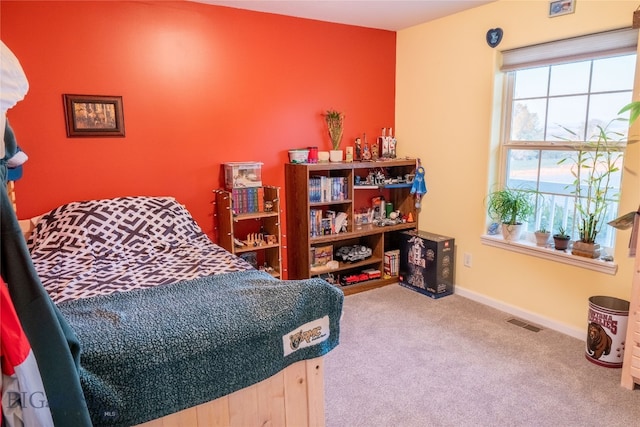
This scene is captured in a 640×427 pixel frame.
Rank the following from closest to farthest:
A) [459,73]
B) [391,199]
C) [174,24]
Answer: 1. [174,24]
2. [459,73]
3. [391,199]

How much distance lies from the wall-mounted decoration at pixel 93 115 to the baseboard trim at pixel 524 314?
10.0ft

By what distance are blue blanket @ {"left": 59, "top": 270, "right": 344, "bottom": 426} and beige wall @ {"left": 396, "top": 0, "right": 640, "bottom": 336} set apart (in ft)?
6.65

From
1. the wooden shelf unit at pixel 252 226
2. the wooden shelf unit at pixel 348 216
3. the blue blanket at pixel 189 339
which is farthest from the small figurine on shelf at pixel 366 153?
the blue blanket at pixel 189 339

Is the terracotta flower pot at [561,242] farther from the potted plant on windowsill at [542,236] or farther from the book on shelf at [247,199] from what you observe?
the book on shelf at [247,199]

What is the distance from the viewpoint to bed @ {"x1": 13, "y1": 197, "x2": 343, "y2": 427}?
1.30 m

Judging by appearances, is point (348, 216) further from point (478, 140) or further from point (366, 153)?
point (478, 140)

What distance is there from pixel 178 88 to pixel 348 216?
68.5 inches

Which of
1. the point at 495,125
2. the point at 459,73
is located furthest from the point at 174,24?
the point at 495,125

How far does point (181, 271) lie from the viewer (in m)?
2.19

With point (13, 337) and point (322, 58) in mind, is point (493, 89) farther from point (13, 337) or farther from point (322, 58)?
point (13, 337)

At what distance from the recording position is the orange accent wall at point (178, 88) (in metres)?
2.73

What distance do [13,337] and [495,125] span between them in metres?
3.33

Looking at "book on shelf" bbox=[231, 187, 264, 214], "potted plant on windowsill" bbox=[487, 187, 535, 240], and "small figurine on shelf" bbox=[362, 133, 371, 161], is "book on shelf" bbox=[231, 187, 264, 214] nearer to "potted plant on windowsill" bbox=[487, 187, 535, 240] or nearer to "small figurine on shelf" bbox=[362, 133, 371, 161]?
"small figurine on shelf" bbox=[362, 133, 371, 161]

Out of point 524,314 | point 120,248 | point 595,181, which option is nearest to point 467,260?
point 524,314
